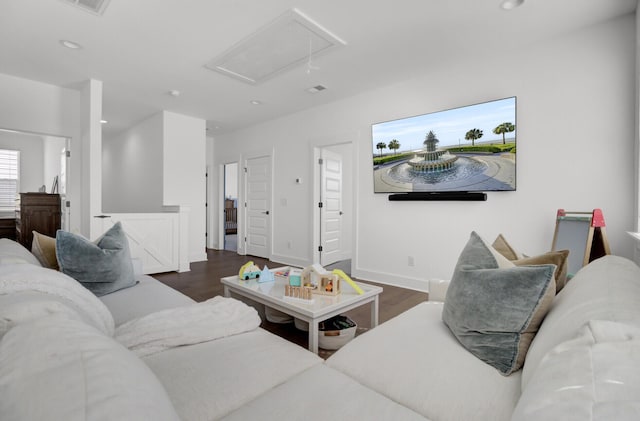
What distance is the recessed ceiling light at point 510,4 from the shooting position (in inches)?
92.0

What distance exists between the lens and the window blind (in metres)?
6.66

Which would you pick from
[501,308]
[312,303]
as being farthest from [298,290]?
[501,308]

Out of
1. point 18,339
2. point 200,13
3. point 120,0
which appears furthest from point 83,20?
point 18,339

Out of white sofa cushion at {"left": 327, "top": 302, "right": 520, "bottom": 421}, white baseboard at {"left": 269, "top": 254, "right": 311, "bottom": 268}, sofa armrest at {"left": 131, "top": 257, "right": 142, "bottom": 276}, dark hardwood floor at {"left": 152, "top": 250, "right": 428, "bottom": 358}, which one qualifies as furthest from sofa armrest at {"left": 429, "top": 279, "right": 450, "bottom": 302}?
white baseboard at {"left": 269, "top": 254, "right": 311, "bottom": 268}

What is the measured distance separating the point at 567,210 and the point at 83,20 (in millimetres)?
4495

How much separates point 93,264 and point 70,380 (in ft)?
6.29

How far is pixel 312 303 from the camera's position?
6.19ft

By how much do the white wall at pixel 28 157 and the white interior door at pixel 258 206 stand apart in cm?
474

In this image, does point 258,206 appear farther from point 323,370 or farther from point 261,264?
point 323,370

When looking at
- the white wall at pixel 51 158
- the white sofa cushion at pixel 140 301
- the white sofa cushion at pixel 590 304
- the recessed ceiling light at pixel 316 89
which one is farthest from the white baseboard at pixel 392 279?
the white wall at pixel 51 158

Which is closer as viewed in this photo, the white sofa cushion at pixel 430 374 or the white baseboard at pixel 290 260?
the white sofa cushion at pixel 430 374

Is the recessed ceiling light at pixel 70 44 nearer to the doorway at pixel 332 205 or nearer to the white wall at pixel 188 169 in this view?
the white wall at pixel 188 169

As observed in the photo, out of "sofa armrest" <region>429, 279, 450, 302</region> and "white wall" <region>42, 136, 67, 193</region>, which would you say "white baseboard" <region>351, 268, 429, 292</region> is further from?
"white wall" <region>42, 136, 67, 193</region>

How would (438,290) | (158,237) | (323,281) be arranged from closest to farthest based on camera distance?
(438,290)
(323,281)
(158,237)
